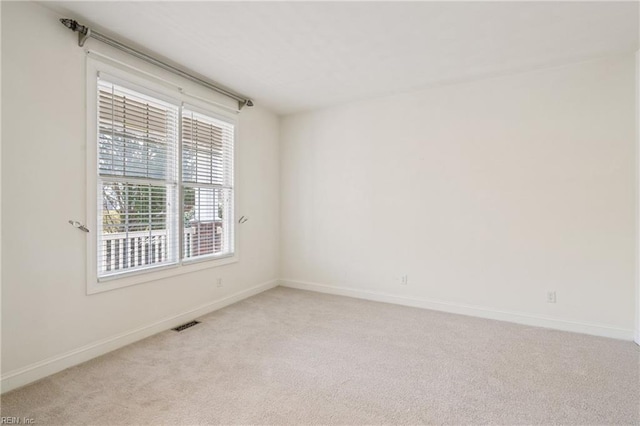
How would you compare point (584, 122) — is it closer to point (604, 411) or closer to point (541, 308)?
point (541, 308)

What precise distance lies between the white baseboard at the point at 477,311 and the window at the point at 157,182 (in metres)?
1.53

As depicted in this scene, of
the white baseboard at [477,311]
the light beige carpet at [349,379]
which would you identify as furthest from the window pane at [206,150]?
the white baseboard at [477,311]

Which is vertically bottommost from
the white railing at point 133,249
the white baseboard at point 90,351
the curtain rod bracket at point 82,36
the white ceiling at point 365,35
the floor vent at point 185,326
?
the floor vent at point 185,326

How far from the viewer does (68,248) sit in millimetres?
2396

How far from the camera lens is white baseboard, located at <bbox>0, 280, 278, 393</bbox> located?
2111mm

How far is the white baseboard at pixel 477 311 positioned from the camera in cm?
300

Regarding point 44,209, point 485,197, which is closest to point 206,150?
point 44,209

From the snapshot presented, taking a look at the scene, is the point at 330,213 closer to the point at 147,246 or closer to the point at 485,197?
the point at 485,197

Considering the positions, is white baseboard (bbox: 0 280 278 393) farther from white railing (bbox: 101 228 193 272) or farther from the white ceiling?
the white ceiling

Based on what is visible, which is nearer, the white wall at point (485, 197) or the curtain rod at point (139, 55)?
the curtain rod at point (139, 55)

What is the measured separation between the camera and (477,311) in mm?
3549

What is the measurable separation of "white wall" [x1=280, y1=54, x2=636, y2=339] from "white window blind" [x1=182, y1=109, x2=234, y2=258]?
1197 millimetres

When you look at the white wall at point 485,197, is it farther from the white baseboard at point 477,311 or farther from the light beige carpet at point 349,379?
the light beige carpet at point 349,379

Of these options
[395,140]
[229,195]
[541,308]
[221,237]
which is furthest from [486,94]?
[221,237]
